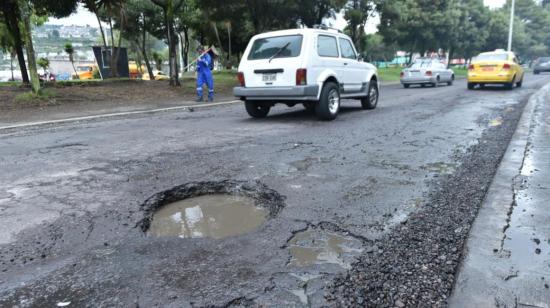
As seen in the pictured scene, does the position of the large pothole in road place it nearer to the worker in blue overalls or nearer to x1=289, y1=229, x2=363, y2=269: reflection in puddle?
x1=289, y1=229, x2=363, y2=269: reflection in puddle

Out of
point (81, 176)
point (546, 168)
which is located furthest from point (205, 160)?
point (546, 168)

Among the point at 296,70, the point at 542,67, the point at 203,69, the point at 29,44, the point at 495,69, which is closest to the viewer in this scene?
the point at 296,70

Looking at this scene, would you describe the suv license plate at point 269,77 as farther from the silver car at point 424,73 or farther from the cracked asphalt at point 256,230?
the silver car at point 424,73

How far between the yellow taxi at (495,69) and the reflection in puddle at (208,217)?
1678 centimetres

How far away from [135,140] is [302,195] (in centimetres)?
401

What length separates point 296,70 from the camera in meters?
8.23

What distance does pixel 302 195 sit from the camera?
13.0ft

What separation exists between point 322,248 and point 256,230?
1.87 ft

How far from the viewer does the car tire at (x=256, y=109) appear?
31.4 ft

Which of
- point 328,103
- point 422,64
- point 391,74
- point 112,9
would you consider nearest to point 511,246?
point 328,103

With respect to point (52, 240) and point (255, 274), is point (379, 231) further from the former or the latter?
point (52, 240)

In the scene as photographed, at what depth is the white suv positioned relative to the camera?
27.3 feet

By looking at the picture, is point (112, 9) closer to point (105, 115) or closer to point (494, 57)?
point (105, 115)

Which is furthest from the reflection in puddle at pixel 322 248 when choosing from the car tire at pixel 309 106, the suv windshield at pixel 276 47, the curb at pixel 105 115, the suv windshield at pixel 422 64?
the suv windshield at pixel 422 64
